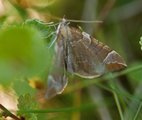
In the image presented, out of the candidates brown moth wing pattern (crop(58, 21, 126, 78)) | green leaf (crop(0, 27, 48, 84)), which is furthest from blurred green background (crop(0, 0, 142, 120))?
green leaf (crop(0, 27, 48, 84))

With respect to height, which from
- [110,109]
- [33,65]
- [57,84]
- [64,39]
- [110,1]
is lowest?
[33,65]

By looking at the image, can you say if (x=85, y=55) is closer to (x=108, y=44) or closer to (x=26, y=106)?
(x=26, y=106)

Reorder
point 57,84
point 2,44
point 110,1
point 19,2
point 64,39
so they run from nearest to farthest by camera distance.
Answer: point 2,44, point 57,84, point 64,39, point 19,2, point 110,1

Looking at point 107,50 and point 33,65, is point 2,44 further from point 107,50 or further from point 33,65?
point 107,50

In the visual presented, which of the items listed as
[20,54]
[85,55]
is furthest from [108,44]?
[20,54]

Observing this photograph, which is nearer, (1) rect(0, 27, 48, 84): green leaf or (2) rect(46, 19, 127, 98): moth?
(1) rect(0, 27, 48, 84): green leaf

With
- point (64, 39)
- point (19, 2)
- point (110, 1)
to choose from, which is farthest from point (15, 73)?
point (110, 1)

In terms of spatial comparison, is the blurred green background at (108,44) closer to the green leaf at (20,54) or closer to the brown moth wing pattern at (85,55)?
the brown moth wing pattern at (85,55)

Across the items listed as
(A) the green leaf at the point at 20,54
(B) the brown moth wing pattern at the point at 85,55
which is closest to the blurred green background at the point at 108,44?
(B) the brown moth wing pattern at the point at 85,55

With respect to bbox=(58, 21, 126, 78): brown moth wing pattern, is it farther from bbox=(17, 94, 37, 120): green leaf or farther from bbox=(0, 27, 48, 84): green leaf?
bbox=(0, 27, 48, 84): green leaf
